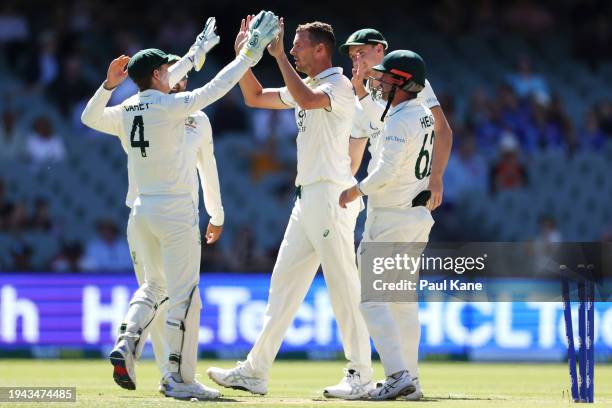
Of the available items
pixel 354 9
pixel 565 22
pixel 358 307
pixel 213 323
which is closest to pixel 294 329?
pixel 213 323

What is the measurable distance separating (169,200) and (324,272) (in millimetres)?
1127

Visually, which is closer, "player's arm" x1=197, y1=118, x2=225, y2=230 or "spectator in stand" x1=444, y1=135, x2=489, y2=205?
"player's arm" x1=197, y1=118, x2=225, y2=230

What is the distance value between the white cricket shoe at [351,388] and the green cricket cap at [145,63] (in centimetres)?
229

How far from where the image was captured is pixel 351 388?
8680mm

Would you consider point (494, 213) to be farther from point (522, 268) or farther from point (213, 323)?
point (213, 323)

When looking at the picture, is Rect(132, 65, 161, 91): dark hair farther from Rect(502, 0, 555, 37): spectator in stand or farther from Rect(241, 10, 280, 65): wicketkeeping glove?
Rect(502, 0, 555, 37): spectator in stand

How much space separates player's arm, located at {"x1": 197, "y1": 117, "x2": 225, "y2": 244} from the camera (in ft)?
29.7

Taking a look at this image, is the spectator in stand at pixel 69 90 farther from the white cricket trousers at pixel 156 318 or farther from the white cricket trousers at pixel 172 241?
the white cricket trousers at pixel 172 241

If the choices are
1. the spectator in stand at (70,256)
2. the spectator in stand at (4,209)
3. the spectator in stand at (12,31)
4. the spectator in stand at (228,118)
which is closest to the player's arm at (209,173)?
the spectator in stand at (70,256)

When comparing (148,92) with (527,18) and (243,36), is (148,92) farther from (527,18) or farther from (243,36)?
(527,18)

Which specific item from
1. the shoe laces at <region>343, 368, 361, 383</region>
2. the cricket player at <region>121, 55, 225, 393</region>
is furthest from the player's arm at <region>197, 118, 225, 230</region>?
the shoe laces at <region>343, 368, 361, 383</region>

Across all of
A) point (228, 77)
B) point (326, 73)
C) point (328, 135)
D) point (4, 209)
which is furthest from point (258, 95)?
point (4, 209)

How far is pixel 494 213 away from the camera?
17031mm

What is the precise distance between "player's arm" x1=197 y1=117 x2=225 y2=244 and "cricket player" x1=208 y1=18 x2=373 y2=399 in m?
0.60
